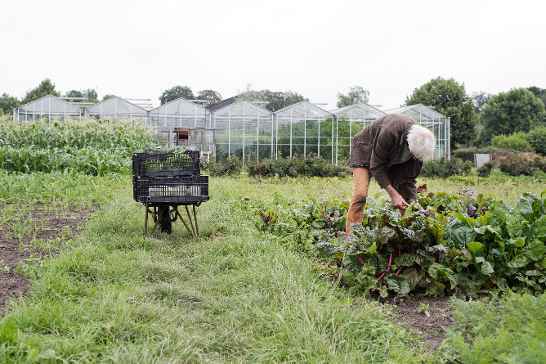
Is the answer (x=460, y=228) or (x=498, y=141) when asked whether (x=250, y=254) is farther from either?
(x=498, y=141)

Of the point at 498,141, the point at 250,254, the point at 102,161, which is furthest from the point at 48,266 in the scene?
the point at 498,141

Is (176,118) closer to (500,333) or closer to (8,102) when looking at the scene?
(500,333)

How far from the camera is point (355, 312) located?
3.45m

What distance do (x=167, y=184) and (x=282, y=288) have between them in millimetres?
2596

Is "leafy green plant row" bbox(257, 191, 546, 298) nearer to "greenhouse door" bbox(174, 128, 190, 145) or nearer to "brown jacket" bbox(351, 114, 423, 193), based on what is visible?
"brown jacket" bbox(351, 114, 423, 193)

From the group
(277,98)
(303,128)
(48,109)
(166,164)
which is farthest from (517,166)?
(277,98)

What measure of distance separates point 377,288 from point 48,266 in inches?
96.2

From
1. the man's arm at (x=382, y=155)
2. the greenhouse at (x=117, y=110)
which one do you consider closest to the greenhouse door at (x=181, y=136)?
the greenhouse at (x=117, y=110)

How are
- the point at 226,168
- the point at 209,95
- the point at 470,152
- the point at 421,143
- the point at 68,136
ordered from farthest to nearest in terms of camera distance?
the point at 209,95
the point at 470,152
the point at 226,168
the point at 68,136
the point at 421,143

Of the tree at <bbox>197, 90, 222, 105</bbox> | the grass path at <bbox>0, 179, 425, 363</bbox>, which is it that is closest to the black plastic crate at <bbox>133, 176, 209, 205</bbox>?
the grass path at <bbox>0, 179, 425, 363</bbox>

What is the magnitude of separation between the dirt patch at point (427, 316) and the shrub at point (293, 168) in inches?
518

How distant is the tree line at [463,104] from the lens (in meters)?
41.5

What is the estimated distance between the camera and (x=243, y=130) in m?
25.9

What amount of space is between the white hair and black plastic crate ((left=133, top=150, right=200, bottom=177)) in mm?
2526
